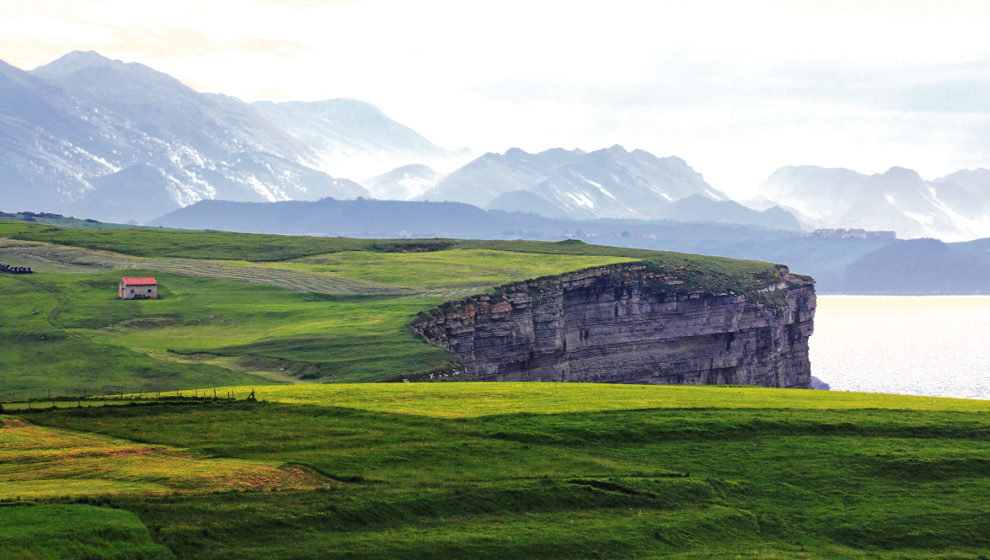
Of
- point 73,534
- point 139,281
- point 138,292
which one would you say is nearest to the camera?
point 73,534

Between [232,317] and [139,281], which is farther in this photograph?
[139,281]

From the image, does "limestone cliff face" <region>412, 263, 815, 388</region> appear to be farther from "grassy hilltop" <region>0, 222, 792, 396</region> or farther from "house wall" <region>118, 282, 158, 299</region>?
"house wall" <region>118, 282, 158, 299</region>

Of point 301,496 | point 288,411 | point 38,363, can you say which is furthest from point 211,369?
point 301,496

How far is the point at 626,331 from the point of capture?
536 feet

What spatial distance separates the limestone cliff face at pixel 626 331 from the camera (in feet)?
472

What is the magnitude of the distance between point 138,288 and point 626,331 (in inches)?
2801

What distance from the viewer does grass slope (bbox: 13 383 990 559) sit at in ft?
162

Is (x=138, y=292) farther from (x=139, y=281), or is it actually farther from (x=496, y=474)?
(x=496, y=474)

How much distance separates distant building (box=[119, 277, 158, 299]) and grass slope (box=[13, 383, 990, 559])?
81.4 m

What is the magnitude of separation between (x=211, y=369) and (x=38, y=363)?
61.4 feet

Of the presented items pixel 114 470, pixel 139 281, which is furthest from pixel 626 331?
pixel 114 470

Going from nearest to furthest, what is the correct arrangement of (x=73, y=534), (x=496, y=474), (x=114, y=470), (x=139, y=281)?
(x=73, y=534) → (x=114, y=470) → (x=496, y=474) → (x=139, y=281)

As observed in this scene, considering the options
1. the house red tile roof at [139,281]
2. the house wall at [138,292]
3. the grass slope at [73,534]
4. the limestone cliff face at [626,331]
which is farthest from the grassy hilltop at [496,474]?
the house red tile roof at [139,281]

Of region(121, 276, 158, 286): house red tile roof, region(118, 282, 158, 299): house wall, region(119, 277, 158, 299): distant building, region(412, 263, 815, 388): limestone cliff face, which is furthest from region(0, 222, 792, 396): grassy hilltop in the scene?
region(412, 263, 815, 388): limestone cliff face
